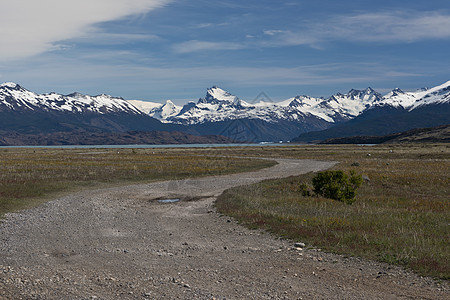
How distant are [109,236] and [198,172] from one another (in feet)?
139

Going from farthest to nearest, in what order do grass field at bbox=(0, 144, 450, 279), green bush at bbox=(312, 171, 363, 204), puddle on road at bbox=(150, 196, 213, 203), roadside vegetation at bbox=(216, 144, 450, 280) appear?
puddle on road at bbox=(150, 196, 213, 203) < green bush at bbox=(312, 171, 363, 204) < grass field at bbox=(0, 144, 450, 279) < roadside vegetation at bbox=(216, 144, 450, 280)

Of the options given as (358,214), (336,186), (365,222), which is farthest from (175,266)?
(336,186)

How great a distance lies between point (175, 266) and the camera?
1377cm

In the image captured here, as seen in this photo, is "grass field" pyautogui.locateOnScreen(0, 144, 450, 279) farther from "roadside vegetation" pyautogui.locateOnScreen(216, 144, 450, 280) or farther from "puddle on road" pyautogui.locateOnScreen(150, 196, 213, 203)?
"puddle on road" pyautogui.locateOnScreen(150, 196, 213, 203)

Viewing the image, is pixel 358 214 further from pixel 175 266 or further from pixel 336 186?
pixel 175 266

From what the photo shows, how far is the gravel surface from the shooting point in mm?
11266

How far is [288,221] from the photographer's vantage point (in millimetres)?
20719

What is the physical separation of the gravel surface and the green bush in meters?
11.4

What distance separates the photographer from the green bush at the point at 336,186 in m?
30.8

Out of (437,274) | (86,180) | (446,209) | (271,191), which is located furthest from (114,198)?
(437,274)

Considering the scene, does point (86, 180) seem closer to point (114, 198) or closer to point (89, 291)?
point (114, 198)

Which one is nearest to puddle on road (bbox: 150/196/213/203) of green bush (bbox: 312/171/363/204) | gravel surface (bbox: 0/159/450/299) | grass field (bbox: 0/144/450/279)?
grass field (bbox: 0/144/450/279)

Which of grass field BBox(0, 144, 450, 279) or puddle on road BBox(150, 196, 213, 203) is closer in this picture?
grass field BBox(0, 144, 450, 279)

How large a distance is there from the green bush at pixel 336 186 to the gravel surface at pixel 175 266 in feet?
37.5
